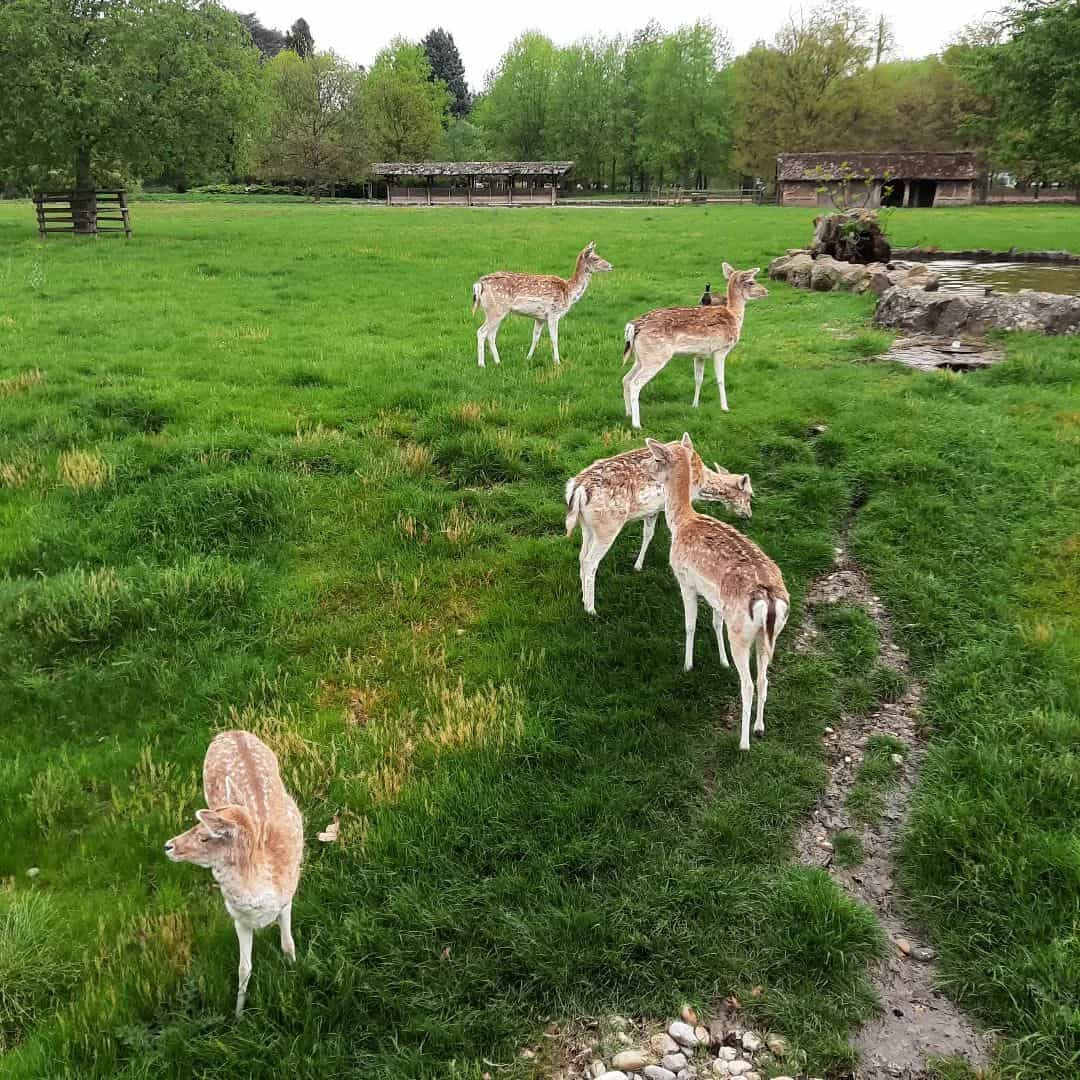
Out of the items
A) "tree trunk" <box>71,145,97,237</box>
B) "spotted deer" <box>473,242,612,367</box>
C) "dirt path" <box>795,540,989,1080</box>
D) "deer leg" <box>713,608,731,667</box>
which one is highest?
"tree trunk" <box>71,145,97,237</box>

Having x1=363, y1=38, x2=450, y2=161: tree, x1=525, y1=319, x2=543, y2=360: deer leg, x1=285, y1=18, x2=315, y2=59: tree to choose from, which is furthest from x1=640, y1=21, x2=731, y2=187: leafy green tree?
x1=525, y1=319, x2=543, y2=360: deer leg

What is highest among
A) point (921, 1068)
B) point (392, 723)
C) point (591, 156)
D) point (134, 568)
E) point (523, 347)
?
point (591, 156)

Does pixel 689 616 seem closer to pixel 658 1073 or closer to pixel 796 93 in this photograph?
pixel 658 1073

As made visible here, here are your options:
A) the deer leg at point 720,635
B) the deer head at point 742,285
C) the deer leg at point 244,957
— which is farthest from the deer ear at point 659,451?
the deer head at point 742,285

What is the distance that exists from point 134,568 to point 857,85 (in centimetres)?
8656

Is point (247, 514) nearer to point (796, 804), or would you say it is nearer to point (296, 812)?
point (296, 812)

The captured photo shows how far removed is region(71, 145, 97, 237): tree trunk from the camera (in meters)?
28.7

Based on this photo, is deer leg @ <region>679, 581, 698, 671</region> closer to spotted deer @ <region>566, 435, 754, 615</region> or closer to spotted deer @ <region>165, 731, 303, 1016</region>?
spotted deer @ <region>566, 435, 754, 615</region>

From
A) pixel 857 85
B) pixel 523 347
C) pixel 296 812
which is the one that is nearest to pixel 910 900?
pixel 296 812

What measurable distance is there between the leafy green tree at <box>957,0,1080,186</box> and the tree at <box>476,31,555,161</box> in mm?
74135

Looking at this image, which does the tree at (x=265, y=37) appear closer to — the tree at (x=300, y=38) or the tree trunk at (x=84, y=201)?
the tree at (x=300, y=38)

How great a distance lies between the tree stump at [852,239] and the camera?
24328 millimetres

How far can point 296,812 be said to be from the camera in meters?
4.25

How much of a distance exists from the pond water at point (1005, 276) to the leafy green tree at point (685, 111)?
59.9m
